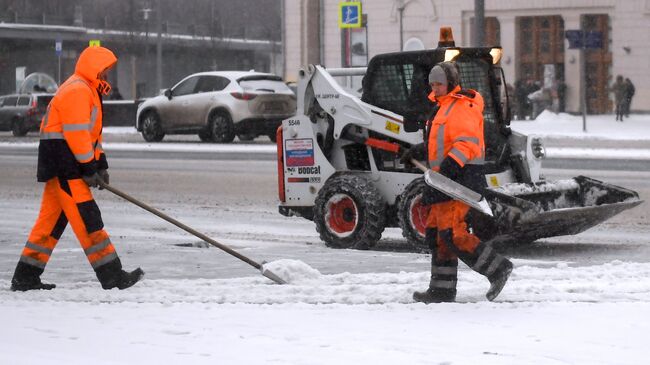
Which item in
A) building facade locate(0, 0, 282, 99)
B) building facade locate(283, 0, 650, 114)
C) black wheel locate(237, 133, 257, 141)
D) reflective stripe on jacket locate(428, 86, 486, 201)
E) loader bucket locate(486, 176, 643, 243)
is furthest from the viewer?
building facade locate(0, 0, 282, 99)

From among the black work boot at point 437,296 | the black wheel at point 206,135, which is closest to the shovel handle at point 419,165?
the black work boot at point 437,296

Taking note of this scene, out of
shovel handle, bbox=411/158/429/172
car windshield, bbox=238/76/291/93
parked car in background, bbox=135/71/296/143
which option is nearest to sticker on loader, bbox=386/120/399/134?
shovel handle, bbox=411/158/429/172

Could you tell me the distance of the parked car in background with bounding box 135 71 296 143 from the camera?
29969mm

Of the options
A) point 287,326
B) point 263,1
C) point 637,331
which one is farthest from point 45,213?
point 263,1

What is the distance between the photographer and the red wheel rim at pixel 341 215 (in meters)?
12.5

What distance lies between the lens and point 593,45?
33.1 metres

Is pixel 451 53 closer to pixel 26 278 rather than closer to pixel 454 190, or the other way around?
pixel 454 190

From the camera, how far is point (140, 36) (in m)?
71.2

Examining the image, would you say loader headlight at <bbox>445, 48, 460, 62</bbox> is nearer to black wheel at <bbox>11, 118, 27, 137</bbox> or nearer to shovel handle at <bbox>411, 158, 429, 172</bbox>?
shovel handle at <bbox>411, 158, 429, 172</bbox>

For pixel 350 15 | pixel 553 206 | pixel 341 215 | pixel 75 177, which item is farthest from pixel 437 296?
pixel 350 15

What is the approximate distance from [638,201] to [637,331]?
492cm

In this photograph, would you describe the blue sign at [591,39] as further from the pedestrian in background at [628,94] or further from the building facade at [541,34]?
the building facade at [541,34]

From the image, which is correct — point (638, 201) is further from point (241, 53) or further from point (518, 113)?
point (241, 53)

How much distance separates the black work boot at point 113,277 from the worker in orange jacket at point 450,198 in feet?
6.27
